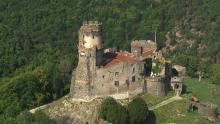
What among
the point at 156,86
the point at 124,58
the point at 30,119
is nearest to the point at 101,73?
the point at 124,58

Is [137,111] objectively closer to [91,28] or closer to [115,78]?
[115,78]

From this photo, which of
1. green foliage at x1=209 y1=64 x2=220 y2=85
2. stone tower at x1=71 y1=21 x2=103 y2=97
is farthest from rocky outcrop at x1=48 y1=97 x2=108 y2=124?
green foliage at x1=209 y1=64 x2=220 y2=85

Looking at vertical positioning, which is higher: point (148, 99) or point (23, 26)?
point (23, 26)

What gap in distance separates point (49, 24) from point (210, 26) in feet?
90.6

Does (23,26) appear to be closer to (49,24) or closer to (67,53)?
(49,24)

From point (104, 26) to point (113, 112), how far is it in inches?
2370

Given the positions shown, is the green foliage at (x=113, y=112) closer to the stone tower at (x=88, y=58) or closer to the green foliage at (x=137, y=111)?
the green foliage at (x=137, y=111)

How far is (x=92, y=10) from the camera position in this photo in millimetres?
144625

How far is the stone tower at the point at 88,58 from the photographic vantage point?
3319 inches

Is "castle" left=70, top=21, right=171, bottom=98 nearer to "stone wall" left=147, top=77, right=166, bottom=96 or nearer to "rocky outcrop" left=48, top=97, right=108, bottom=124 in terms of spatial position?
"stone wall" left=147, top=77, right=166, bottom=96

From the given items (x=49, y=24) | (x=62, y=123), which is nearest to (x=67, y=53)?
(x=49, y=24)

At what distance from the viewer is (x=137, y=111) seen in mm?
81750

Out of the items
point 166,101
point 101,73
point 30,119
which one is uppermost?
point 101,73

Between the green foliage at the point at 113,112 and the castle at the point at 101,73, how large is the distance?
324 centimetres
